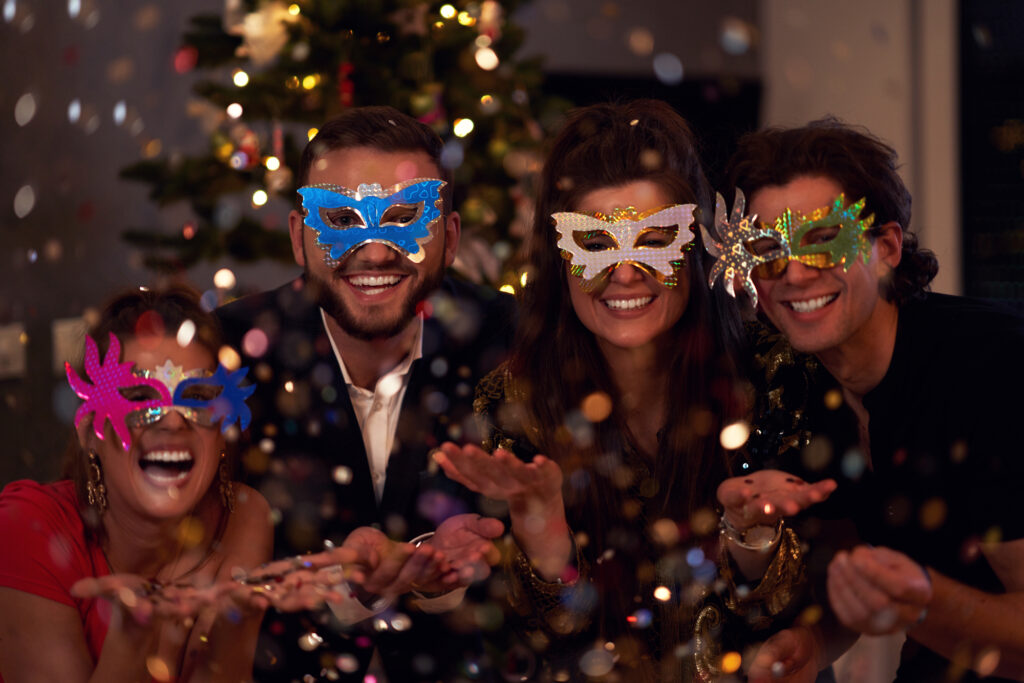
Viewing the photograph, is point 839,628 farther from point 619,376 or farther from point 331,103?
point 331,103

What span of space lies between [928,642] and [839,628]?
44 cm

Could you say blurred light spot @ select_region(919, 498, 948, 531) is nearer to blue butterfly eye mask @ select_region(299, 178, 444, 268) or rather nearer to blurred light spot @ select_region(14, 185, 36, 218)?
blue butterfly eye mask @ select_region(299, 178, 444, 268)

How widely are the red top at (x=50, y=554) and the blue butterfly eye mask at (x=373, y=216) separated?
71cm

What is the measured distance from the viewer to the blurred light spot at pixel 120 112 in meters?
3.79

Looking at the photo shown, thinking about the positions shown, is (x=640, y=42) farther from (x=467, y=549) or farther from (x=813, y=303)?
(x=467, y=549)

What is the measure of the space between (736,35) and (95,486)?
3.83m

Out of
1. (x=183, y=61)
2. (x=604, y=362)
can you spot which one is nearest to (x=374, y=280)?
(x=604, y=362)

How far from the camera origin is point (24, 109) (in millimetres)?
3570

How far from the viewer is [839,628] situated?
199cm

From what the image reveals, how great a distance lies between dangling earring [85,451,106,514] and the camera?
5.94 feet

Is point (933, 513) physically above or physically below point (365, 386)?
below

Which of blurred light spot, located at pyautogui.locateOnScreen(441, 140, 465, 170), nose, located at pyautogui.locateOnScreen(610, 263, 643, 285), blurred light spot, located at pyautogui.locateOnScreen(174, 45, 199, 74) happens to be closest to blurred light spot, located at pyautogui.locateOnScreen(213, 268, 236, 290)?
blurred light spot, located at pyautogui.locateOnScreen(174, 45, 199, 74)

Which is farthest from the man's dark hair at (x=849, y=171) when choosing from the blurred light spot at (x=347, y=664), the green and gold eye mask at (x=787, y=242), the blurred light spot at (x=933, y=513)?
the blurred light spot at (x=347, y=664)

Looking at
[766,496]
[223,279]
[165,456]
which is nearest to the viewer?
[766,496]
